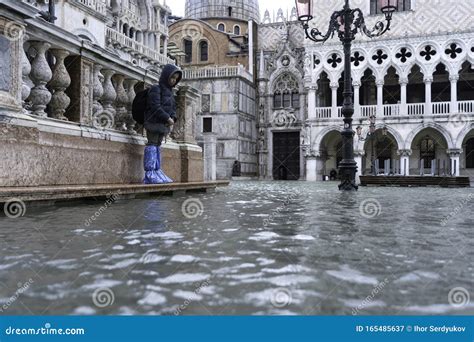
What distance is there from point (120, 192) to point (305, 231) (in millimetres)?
2958

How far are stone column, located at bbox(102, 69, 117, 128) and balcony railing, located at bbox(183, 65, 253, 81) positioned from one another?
26767 mm

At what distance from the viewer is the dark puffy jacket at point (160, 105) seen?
712 centimetres

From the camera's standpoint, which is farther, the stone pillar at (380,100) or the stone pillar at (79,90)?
the stone pillar at (380,100)

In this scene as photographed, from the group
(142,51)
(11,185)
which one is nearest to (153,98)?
(11,185)

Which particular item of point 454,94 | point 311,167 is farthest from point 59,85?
point 454,94

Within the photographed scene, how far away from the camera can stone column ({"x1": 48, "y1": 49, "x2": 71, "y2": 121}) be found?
18.7 feet

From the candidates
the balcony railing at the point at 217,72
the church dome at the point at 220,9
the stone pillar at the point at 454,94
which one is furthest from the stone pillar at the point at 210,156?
the church dome at the point at 220,9

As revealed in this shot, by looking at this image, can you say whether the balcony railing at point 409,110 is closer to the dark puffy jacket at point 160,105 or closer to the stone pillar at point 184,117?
the stone pillar at point 184,117

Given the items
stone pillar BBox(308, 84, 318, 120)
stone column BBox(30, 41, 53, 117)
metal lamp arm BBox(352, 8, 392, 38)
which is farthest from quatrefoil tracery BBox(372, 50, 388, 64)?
stone column BBox(30, 41, 53, 117)

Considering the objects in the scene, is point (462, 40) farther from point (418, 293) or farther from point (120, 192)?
point (418, 293)

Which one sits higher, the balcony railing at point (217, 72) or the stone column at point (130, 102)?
the balcony railing at point (217, 72)

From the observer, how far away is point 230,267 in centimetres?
227

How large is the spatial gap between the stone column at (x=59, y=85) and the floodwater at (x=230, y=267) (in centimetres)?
208

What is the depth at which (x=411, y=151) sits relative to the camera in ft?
99.0
